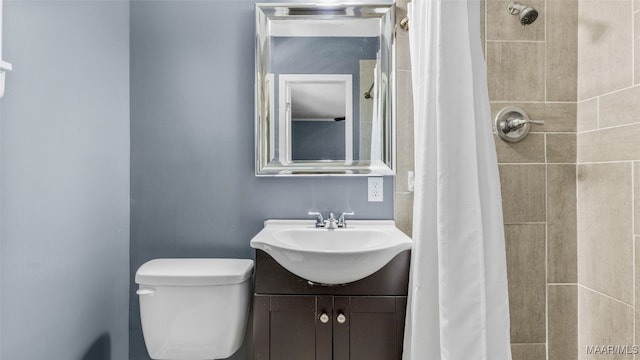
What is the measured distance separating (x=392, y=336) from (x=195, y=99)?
4.40 feet

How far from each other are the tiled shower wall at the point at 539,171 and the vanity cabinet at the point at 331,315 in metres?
0.55

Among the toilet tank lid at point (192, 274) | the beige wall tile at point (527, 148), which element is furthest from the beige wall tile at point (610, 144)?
the toilet tank lid at point (192, 274)

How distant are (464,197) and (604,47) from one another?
0.88 metres

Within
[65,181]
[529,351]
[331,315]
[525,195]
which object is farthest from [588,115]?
[65,181]

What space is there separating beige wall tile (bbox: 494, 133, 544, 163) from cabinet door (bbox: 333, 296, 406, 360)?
0.74m

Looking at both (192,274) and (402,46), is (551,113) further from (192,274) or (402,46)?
(192,274)

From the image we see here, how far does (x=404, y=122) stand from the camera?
1748 mm

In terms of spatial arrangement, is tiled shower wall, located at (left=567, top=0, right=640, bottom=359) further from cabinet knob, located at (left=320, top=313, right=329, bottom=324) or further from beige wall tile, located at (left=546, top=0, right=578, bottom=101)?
cabinet knob, located at (left=320, top=313, right=329, bottom=324)

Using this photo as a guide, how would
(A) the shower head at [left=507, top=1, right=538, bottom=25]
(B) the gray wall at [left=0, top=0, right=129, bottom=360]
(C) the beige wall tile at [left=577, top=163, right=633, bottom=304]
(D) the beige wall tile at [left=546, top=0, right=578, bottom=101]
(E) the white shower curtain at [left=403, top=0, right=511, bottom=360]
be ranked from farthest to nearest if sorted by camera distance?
(D) the beige wall tile at [left=546, top=0, right=578, bottom=101], (A) the shower head at [left=507, top=1, right=538, bottom=25], (C) the beige wall tile at [left=577, top=163, right=633, bottom=304], (B) the gray wall at [left=0, top=0, right=129, bottom=360], (E) the white shower curtain at [left=403, top=0, right=511, bottom=360]

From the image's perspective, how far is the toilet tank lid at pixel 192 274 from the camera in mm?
1427

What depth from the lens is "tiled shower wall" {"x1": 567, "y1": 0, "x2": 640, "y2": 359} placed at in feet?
4.07

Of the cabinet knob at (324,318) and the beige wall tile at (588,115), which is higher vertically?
the beige wall tile at (588,115)

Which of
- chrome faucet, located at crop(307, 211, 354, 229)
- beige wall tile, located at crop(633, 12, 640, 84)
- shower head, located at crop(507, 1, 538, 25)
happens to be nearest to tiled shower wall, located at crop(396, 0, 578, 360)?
shower head, located at crop(507, 1, 538, 25)

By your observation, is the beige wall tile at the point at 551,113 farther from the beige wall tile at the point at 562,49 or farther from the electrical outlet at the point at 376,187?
the electrical outlet at the point at 376,187
